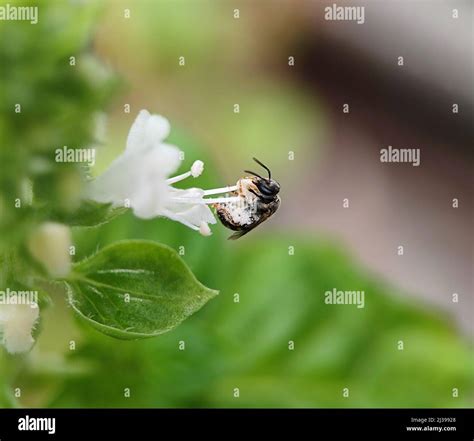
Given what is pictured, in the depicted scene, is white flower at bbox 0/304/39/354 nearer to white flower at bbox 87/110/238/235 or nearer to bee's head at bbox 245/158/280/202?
white flower at bbox 87/110/238/235

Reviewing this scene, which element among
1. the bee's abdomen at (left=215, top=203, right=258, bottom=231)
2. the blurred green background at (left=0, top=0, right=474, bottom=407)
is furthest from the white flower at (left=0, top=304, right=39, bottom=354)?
the bee's abdomen at (left=215, top=203, right=258, bottom=231)

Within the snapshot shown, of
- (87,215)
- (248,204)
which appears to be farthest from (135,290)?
(248,204)

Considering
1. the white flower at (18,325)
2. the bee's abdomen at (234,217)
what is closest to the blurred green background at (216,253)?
the white flower at (18,325)


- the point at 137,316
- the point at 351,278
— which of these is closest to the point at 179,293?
the point at 137,316

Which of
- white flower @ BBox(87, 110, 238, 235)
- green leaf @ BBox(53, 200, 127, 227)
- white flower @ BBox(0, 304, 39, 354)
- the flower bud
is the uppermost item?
white flower @ BBox(87, 110, 238, 235)

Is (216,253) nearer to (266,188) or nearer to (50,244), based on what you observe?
(266,188)

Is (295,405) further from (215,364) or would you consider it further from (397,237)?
(397,237)
